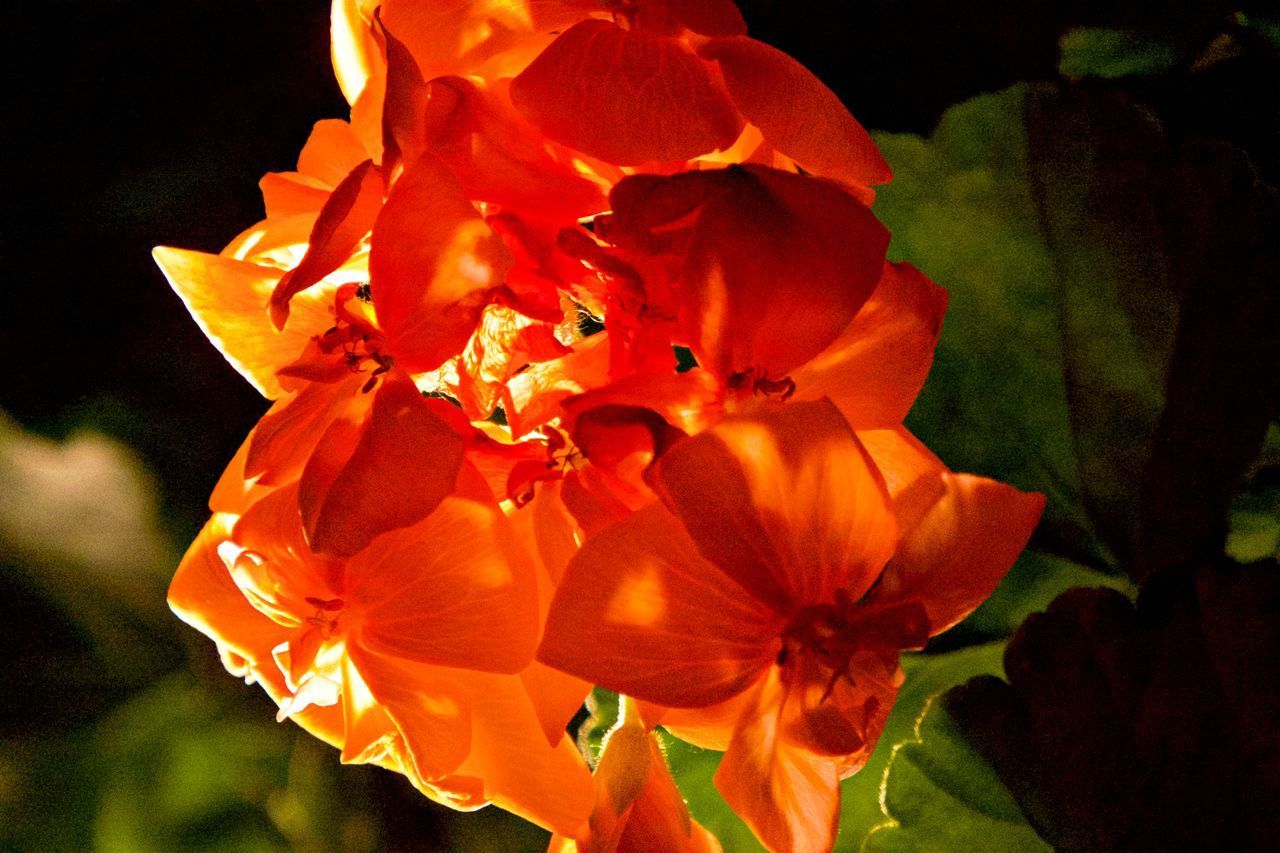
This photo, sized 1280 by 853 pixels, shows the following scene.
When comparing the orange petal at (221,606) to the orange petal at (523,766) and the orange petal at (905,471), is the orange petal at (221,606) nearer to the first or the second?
the orange petal at (523,766)

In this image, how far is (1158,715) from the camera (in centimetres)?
50

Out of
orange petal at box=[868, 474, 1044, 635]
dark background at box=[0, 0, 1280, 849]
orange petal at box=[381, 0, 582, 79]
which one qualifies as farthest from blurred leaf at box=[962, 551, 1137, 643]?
orange petal at box=[381, 0, 582, 79]

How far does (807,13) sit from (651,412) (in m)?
0.43

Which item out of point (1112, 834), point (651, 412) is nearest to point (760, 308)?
point (651, 412)

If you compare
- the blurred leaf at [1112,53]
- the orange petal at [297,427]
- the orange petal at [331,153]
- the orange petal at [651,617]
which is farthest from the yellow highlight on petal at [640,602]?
the blurred leaf at [1112,53]

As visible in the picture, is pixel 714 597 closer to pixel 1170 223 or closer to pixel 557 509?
pixel 557 509

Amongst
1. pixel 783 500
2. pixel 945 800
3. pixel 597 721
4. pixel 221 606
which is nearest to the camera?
pixel 783 500

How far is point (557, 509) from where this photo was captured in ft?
1.34

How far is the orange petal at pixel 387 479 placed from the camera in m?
0.34

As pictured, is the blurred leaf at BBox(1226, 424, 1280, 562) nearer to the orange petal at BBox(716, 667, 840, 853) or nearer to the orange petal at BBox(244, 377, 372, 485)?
the orange petal at BBox(716, 667, 840, 853)

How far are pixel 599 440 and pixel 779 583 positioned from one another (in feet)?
0.23

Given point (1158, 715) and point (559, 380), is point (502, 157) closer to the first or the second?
point (559, 380)

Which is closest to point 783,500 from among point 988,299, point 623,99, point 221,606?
point 623,99

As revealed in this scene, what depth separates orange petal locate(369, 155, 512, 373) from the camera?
343 mm
